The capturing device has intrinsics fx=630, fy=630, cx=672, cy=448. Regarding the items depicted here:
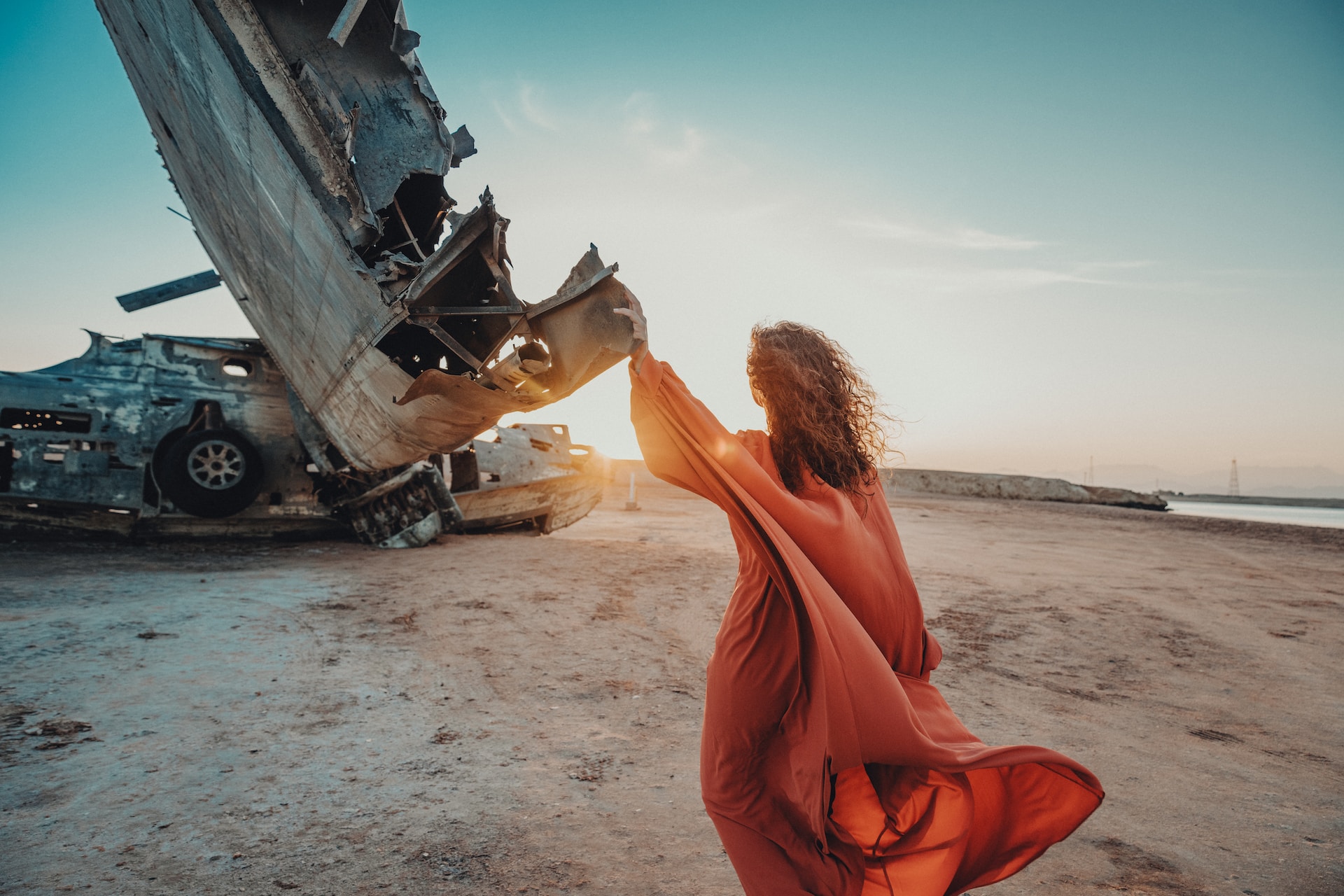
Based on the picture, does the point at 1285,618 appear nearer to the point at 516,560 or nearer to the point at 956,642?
the point at 956,642

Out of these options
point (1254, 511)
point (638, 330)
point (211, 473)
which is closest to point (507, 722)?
point (638, 330)

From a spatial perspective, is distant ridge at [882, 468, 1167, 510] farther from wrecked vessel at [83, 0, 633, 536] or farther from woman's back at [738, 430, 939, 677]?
woman's back at [738, 430, 939, 677]

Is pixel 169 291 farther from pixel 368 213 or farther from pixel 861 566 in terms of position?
pixel 861 566

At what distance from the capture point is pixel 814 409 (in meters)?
1.99

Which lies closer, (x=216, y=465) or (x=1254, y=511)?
(x=216, y=465)

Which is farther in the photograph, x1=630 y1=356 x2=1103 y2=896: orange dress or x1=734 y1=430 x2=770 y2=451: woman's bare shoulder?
x1=734 y1=430 x2=770 y2=451: woman's bare shoulder

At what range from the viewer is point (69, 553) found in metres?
8.23

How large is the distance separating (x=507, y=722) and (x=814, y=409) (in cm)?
292

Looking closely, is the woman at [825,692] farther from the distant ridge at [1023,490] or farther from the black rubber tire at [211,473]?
the distant ridge at [1023,490]

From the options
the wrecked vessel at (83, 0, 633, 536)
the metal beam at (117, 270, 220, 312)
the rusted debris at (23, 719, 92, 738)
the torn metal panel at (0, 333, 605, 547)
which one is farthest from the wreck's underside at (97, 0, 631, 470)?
the metal beam at (117, 270, 220, 312)

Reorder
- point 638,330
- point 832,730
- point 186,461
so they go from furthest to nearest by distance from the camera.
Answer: point 186,461
point 638,330
point 832,730

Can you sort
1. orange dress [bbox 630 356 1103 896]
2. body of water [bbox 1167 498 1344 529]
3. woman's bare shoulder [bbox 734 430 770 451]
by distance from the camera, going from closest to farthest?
orange dress [bbox 630 356 1103 896] < woman's bare shoulder [bbox 734 430 770 451] < body of water [bbox 1167 498 1344 529]

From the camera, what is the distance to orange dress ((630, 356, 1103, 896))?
5.32 feet

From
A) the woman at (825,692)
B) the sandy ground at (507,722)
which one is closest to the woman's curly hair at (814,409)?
the woman at (825,692)
